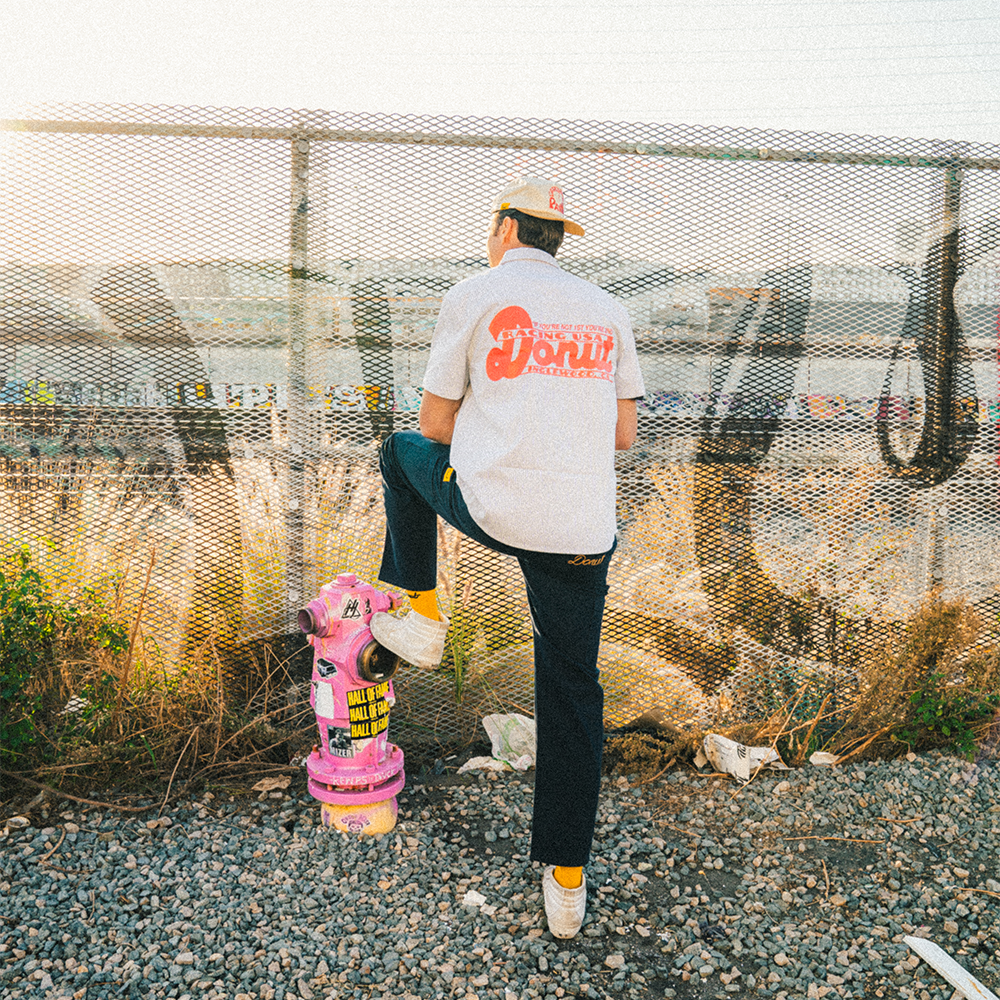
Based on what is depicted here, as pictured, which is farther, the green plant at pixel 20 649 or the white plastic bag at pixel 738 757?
the white plastic bag at pixel 738 757

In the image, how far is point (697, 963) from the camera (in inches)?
88.5

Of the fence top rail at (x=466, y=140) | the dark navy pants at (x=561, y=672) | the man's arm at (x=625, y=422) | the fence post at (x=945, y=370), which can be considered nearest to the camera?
the dark navy pants at (x=561, y=672)

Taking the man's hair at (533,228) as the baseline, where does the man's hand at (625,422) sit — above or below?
below

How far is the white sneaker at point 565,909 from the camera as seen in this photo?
231cm

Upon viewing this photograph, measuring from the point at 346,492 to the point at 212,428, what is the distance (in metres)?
0.60

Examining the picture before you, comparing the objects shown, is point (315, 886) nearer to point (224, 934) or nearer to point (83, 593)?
point (224, 934)

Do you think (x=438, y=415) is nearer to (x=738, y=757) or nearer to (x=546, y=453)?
(x=546, y=453)

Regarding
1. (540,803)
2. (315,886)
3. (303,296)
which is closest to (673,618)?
(540,803)

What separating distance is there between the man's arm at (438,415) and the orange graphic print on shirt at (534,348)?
197 mm

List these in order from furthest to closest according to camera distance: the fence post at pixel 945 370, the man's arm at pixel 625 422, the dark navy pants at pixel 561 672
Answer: the fence post at pixel 945 370 < the man's arm at pixel 625 422 < the dark navy pants at pixel 561 672

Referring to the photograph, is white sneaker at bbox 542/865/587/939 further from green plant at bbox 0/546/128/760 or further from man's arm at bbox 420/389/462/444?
green plant at bbox 0/546/128/760

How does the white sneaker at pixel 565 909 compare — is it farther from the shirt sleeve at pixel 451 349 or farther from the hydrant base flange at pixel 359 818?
the shirt sleeve at pixel 451 349

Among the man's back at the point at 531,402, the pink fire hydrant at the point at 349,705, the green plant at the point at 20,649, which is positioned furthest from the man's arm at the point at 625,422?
the green plant at the point at 20,649

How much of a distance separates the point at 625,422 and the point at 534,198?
28.3 inches
